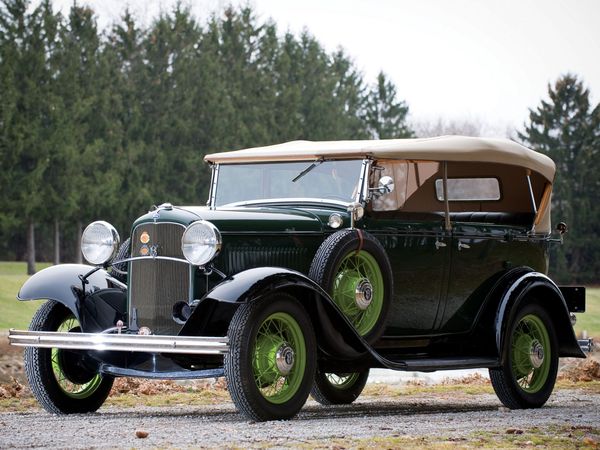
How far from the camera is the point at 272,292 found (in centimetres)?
823

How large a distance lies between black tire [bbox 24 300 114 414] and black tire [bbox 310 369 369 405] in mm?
2164

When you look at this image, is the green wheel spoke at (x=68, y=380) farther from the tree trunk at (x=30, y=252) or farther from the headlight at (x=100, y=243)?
the tree trunk at (x=30, y=252)

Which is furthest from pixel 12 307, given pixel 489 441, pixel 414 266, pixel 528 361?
pixel 489 441

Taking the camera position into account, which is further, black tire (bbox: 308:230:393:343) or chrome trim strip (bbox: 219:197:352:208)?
chrome trim strip (bbox: 219:197:352:208)

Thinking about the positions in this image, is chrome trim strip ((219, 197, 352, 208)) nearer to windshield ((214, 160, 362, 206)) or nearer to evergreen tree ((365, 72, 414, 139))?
windshield ((214, 160, 362, 206))

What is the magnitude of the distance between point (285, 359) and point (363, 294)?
1071 mm

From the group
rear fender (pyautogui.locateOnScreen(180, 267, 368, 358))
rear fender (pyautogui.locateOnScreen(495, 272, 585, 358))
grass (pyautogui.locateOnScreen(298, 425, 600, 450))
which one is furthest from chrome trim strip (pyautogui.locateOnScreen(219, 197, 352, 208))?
grass (pyautogui.locateOnScreen(298, 425, 600, 450))

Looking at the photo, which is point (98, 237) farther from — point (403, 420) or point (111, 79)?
point (111, 79)

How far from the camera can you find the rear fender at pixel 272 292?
26.5ft

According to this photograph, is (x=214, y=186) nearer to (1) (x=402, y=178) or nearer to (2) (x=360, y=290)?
(1) (x=402, y=178)

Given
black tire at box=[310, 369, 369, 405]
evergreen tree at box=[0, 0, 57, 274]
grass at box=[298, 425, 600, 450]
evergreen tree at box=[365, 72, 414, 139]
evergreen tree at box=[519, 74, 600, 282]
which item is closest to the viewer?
grass at box=[298, 425, 600, 450]

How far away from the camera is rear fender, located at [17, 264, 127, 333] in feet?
30.9

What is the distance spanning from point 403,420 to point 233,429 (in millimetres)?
1537

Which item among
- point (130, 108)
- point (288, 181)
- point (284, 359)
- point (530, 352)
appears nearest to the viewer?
point (284, 359)
